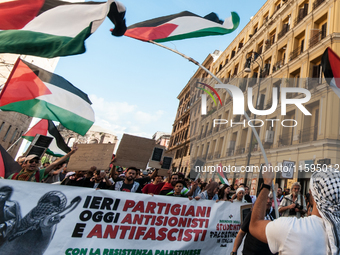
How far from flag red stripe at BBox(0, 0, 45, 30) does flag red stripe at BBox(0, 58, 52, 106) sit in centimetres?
94

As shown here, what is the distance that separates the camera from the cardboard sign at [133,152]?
4574 mm

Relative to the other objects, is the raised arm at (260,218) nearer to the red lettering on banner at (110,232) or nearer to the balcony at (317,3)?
the red lettering on banner at (110,232)

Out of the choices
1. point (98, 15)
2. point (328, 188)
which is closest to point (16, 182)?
point (98, 15)

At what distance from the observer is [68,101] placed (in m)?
5.48

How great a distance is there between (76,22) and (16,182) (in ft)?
10.0

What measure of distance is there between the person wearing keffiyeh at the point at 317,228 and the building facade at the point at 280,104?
414 cm

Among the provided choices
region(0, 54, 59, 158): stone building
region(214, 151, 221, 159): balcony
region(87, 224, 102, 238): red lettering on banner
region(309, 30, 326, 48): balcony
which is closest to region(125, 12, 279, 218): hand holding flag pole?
region(214, 151, 221, 159): balcony

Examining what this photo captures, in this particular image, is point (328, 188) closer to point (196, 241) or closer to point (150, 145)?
point (196, 241)

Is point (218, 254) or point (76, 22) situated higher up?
point (76, 22)

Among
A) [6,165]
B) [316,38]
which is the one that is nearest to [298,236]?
[6,165]

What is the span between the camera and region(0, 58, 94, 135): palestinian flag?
15.7 feet

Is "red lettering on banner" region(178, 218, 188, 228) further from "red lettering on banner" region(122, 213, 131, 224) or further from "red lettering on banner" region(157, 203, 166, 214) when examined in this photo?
"red lettering on banner" region(122, 213, 131, 224)

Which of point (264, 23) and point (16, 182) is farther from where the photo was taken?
point (264, 23)

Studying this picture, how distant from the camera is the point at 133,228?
3.57 m
